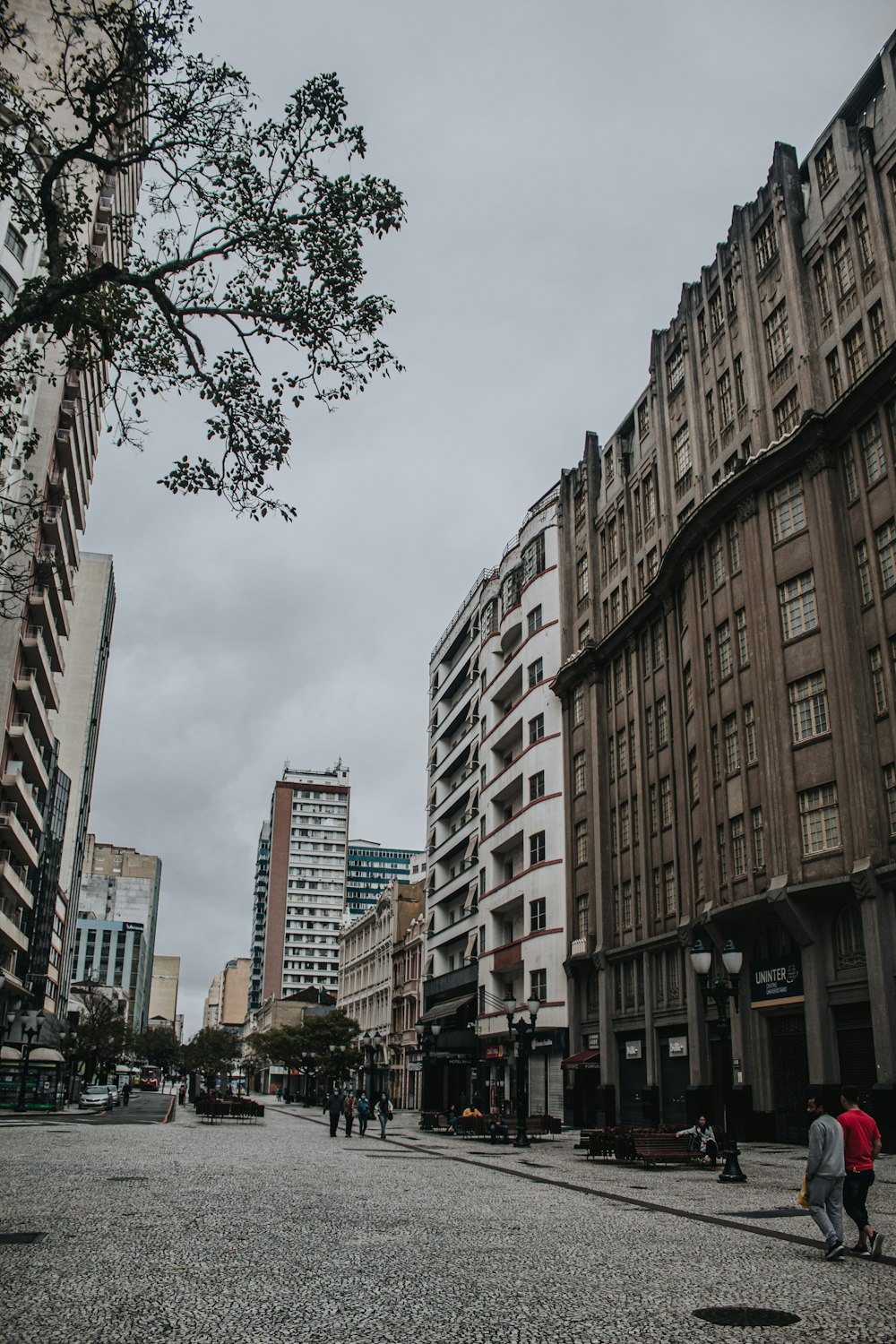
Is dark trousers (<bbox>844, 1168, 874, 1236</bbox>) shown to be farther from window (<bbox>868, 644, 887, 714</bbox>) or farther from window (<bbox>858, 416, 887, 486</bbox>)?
window (<bbox>858, 416, 887, 486</bbox>)

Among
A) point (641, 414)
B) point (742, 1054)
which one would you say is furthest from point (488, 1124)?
point (641, 414)

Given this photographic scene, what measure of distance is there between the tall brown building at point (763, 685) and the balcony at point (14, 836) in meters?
27.6

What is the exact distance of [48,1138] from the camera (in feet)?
92.7

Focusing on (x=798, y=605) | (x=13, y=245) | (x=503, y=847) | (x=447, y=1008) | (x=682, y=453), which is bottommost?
(x=447, y=1008)

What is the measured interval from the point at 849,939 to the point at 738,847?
584cm

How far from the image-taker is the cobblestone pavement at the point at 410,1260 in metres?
7.49

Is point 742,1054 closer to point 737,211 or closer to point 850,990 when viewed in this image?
point 850,990

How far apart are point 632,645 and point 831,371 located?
15.8 m

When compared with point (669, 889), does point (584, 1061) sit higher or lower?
lower

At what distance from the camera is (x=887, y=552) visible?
29.7m

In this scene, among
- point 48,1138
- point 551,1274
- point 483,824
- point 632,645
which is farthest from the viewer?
point 483,824

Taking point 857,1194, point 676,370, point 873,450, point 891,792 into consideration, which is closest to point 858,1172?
point 857,1194

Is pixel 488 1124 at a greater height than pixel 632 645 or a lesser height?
lesser

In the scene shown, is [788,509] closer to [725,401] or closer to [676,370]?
[725,401]
